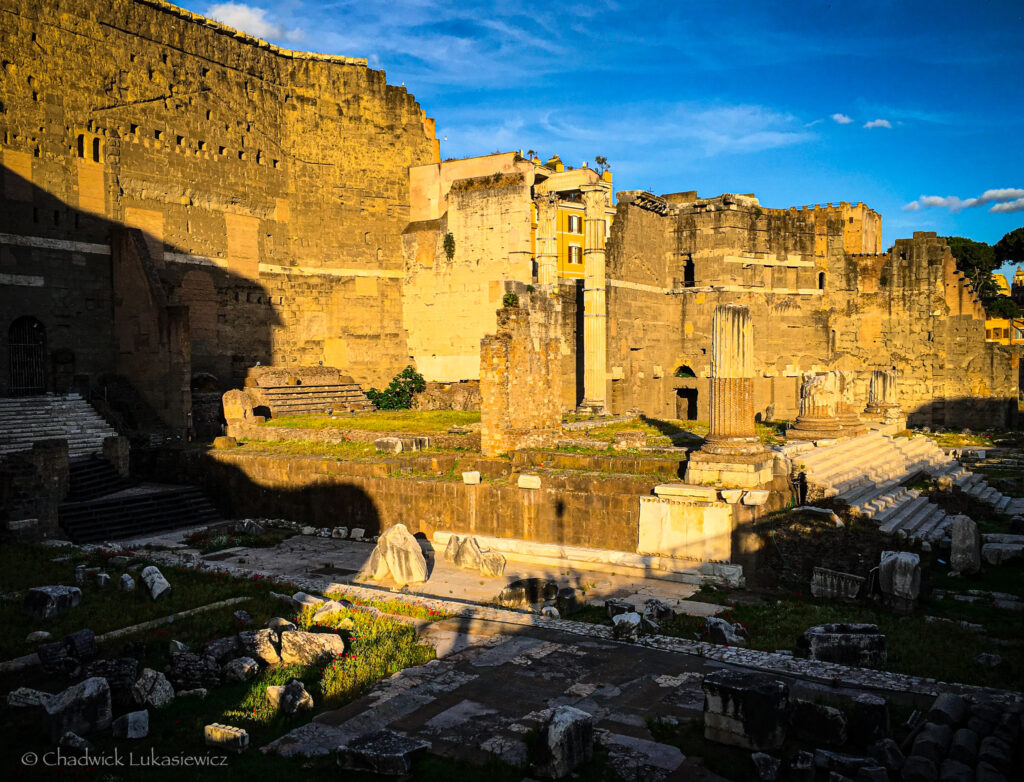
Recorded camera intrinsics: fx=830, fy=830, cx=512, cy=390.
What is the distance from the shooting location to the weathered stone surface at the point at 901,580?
10219mm

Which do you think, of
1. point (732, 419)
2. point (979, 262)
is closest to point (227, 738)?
point (732, 419)

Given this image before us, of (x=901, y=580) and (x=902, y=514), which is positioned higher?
(x=902, y=514)

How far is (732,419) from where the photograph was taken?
46.0 ft

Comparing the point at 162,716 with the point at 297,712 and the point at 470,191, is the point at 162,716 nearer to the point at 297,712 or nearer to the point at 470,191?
the point at 297,712

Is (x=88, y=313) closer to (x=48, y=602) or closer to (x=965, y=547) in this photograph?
(x=48, y=602)

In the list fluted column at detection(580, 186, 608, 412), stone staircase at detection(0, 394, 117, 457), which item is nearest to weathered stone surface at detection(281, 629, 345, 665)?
stone staircase at detection(0, 394, 117, 457)

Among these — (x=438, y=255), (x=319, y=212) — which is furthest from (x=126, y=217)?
(x=438, y=255)

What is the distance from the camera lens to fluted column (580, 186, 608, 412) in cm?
2697

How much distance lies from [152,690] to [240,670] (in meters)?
0.86

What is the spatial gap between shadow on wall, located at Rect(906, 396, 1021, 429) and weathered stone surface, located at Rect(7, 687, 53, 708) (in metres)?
31.8

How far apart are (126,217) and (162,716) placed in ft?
74.7

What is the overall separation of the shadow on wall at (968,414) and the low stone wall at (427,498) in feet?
74.8

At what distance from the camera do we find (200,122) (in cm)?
2861

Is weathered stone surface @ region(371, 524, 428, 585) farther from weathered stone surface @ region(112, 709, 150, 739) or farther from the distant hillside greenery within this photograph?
the distant hillside greenery
